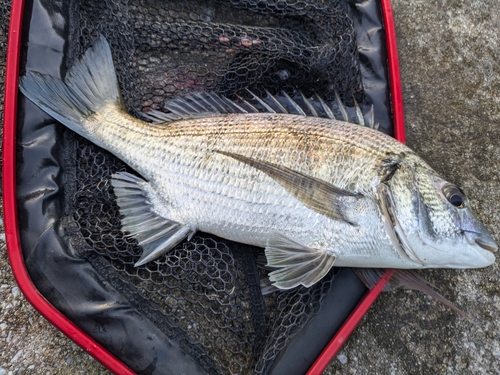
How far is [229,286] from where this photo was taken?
1.82m

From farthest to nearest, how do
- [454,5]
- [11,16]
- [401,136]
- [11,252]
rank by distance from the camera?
[454,5]
[401,136]
[11,16]
[11,252]

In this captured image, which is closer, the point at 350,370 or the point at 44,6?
the point at 44,6

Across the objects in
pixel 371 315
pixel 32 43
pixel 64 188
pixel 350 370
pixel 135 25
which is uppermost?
pixel 135 25

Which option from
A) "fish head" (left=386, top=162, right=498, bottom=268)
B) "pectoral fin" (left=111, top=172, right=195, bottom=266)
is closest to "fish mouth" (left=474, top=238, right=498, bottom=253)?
"fish head" (left=386, top=162, right=498, bottom=268)

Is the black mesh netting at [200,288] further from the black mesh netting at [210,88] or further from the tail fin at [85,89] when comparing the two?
the tail fin at [85,89]

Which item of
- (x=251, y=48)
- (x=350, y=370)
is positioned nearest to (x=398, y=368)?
(x=350, y=370)

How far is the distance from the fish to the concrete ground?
0.57m

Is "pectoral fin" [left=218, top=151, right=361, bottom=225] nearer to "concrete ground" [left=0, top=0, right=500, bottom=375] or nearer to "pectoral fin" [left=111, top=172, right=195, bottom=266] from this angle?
"pectoral fin" [left=111, top=172, right=195, bottom=266]

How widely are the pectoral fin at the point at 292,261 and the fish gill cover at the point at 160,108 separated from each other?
0.55ft

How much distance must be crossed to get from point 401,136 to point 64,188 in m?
1.72

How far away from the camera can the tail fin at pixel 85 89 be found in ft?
5.82

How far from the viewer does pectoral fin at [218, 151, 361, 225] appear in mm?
1612

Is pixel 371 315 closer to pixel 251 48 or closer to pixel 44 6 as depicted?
pixel 251 48

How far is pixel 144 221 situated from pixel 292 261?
75cm
